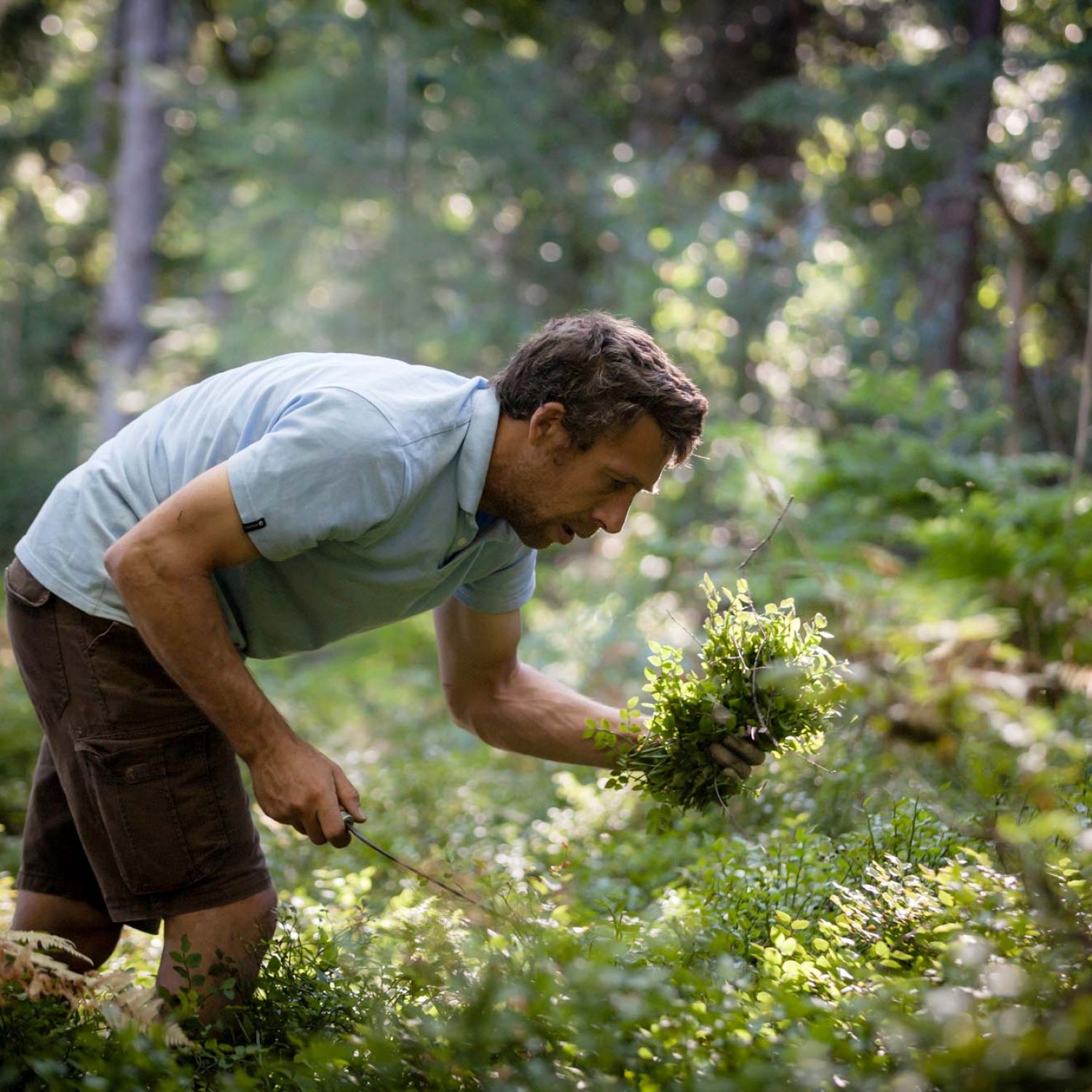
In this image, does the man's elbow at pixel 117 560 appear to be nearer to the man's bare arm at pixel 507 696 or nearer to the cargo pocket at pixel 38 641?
the cargo pocket at pixel 38 641

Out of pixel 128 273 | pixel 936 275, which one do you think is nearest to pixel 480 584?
pixel 936 275

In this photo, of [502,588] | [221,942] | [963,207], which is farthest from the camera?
[963,207]

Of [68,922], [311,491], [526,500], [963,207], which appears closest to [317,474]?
[311,491]

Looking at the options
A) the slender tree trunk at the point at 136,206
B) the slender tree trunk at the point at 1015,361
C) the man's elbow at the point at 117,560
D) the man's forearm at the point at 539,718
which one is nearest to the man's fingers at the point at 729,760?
the man's forearm at the point at 539,718

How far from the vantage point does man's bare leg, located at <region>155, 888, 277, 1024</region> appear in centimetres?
268

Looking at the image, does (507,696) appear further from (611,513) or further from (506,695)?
(611,513)

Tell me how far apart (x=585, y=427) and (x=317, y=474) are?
728 mm

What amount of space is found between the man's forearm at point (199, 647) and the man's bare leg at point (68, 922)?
0.84m

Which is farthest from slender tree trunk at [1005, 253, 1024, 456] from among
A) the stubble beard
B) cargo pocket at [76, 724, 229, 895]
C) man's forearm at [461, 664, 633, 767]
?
cargo pocket at [76, 724, 229, 895]

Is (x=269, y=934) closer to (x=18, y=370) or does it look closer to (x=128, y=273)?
(x=128, y=273)

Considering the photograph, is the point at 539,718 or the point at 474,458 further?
the point at 539,718

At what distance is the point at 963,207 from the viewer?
345 inches

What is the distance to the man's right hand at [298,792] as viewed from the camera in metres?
2.68

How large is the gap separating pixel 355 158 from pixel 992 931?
12.5 m
